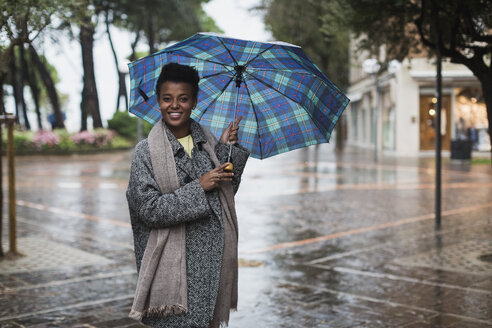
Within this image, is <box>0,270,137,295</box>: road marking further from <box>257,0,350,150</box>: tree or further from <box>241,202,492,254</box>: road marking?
<box>257,0,350,150</box>: tree

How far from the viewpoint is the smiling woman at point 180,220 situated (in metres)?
3.02

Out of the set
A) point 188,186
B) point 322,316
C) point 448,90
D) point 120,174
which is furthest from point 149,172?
point 448,90

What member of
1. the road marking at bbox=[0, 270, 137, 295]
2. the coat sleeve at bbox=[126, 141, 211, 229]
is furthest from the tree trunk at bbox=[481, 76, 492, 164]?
the coat sleeve at bbox=[126, 141, 211, 229]

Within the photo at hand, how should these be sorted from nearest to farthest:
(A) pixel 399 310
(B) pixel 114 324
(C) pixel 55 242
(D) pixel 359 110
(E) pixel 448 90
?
(B) pixel 114 324
(A) pixel 399 310
(C) pixel 55 242
(E) pixel 448 90
(D) pixel 359 110

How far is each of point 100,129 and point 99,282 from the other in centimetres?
2974

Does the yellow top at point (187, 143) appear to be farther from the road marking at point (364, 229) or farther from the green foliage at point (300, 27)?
the green foliage at point (300, 27)

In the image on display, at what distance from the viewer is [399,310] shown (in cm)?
548

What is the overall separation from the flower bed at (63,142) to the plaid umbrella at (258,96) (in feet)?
94.4

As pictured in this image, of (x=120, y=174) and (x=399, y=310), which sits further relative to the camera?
(x=120, y=174)

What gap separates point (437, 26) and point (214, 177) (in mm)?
5460

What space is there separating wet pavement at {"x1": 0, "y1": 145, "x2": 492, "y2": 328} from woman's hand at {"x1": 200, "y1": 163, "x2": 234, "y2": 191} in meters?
2.39

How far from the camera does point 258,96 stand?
3709 millimetres

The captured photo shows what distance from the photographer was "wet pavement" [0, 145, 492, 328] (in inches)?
213

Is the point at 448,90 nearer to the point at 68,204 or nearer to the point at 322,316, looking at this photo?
the point at 68,204
